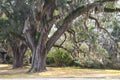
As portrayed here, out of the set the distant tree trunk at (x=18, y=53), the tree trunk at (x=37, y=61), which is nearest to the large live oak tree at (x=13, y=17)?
the tree trunk at (x=37, y=61)

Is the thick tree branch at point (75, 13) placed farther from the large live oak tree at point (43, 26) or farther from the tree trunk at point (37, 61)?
the tree trunk at point (37, 61)

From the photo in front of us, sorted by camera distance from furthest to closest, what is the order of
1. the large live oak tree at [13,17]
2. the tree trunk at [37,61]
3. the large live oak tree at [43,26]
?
the tree trunk at [37,61] → the large live oak tree at [43,26] → the large live oak tree at [13,17]

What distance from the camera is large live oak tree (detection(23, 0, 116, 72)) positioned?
2345 cm

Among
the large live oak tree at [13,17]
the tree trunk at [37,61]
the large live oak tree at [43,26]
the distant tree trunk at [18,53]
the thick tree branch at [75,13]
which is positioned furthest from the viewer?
the distant tree trunk at [18,53]

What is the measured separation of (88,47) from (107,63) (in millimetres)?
4645

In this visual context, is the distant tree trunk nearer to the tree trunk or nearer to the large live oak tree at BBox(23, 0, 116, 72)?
the large live oak tree at BBox(23, 0, 116, 72)

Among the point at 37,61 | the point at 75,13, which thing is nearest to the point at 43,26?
the point at 75,13

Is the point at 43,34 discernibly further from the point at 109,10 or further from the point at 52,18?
the point at 109,10

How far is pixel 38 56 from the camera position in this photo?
82.7 ft

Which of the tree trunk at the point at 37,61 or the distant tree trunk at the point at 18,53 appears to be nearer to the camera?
the tree trunk at the point at 37,61

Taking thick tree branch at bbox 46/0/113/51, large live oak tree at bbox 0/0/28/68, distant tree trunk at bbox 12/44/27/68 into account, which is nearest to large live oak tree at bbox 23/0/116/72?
thick tree branch at bbox 46/0/113/51

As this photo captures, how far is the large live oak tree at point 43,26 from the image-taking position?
23.5 metres

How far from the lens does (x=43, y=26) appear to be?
79.9 ft

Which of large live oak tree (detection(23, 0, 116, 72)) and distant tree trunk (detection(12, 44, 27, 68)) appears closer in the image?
large live oak tree (detection(23, 0, 116, 72))
